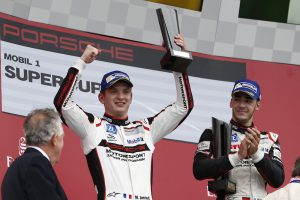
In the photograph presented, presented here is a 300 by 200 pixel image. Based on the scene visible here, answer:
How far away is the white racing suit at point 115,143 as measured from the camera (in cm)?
456

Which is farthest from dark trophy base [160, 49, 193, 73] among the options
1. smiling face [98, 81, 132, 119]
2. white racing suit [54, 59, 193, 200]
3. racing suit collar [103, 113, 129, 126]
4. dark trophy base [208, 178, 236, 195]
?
dark trophy base [208, 178, 236, 195]

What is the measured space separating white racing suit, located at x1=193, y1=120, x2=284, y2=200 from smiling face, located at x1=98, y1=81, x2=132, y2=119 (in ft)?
1.61

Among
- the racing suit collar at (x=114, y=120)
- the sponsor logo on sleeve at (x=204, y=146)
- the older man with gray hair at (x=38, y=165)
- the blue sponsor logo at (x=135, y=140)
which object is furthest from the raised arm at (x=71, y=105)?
the older man with gray hair at (x=38, y=165)

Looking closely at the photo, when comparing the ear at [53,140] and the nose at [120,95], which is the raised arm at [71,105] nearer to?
the nose at [120,95]

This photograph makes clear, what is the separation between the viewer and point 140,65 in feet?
20.9

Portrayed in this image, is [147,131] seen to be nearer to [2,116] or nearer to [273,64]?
[2,116]

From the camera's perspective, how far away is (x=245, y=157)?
15.3 ft

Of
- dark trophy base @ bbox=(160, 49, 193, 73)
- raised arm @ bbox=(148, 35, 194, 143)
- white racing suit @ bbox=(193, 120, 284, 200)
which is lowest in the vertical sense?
white racing suit @ bbox=(193, 120, 284, 200)

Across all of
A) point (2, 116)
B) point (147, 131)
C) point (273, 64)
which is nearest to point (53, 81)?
point (2, 116)

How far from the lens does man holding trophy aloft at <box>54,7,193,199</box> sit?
4.57 meters

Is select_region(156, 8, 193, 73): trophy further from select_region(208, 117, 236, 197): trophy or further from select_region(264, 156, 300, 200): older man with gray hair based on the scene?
select_region(264, 156, 300, 200): older man with gray hair

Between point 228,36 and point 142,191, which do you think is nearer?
point 142,191

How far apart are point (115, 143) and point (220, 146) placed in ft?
1.93

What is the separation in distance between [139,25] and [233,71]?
836 mm
